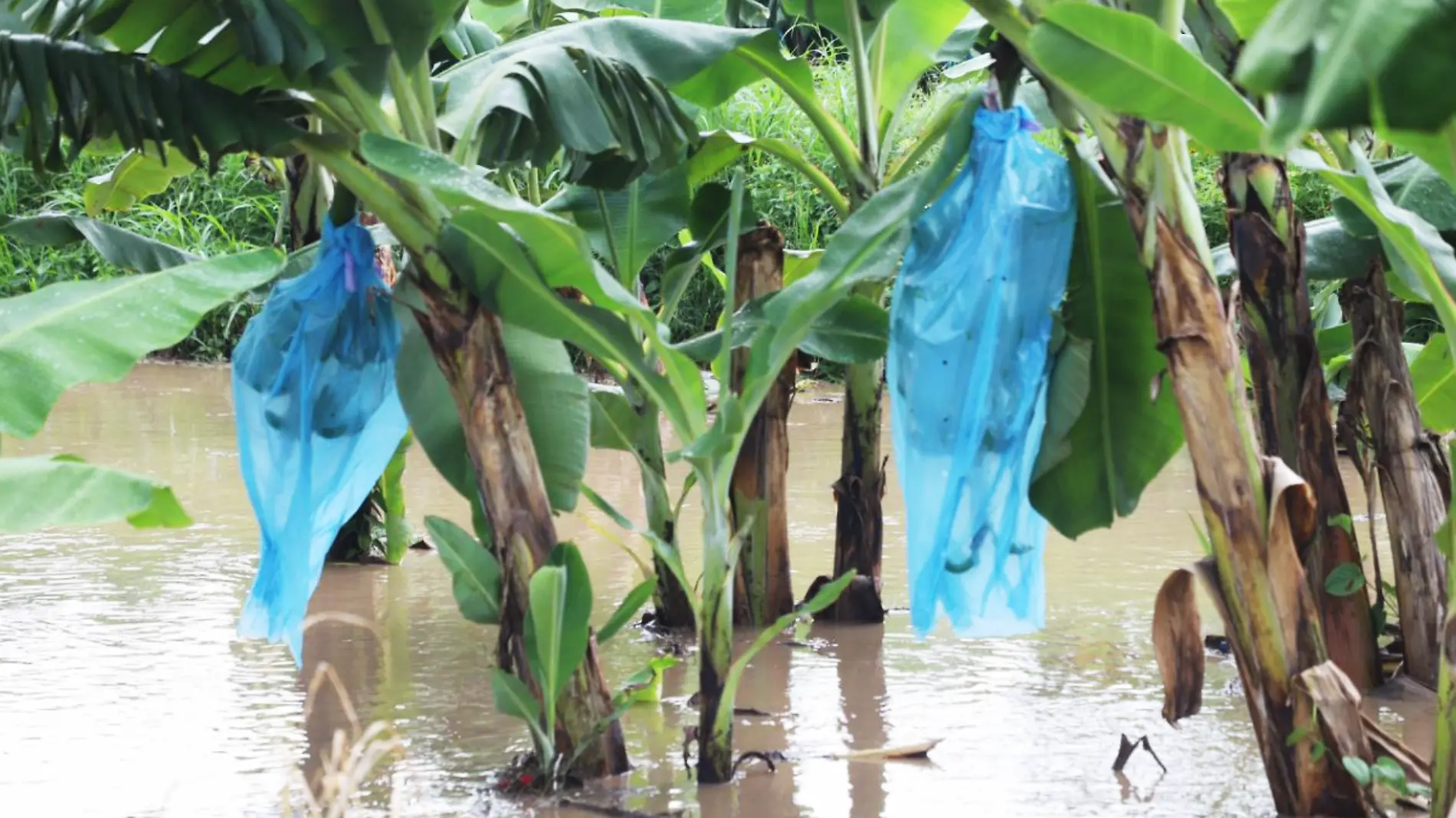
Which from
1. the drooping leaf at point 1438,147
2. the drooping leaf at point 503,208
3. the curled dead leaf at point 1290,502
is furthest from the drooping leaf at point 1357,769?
the drooping leaf at point 503,208

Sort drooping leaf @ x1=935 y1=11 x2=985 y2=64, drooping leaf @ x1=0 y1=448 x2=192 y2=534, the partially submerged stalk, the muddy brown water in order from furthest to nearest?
1. drooping leaf @ x1=935 y1=11 x2=985 y2=64
2. the muddy brown water
3. the partially submerged stalk
4. drooping leaf @ x1=0 y1=448 x2=192 y2=534

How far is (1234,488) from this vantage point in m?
3.02

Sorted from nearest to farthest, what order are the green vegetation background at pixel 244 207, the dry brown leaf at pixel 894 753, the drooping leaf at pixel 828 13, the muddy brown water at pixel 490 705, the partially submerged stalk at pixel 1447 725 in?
the partially submerged stalk at pixel 1447 725, the muddy brown water at pixel 490 705, the dry brown leaf at pixel 894 753, the drooping leaf at pixel 828 13, the green vegetation background at pixel 244 207

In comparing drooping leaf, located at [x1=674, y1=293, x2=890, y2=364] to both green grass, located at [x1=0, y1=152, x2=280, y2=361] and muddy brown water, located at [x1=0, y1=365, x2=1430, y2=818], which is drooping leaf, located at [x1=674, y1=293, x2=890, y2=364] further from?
green grass, located at [x1=0, y1=152, x2=280, y2=361]

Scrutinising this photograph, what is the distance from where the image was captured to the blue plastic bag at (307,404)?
12.5ft

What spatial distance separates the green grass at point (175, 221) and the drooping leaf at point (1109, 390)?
9.61 metres

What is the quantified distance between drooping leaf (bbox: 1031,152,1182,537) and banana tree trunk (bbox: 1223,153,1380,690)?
9.6 inches

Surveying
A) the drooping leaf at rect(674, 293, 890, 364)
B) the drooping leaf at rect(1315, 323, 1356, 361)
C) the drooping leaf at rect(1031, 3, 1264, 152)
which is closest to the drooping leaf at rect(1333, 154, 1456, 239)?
the drooping leaf at rect(1315, 323, 1356, 361)

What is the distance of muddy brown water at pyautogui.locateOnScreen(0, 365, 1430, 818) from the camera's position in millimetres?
3436

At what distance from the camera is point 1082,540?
6312mm

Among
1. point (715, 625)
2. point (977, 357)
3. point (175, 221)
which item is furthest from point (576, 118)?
point (175, 221)

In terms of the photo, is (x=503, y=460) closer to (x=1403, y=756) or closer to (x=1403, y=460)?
(x=1403, y=756)

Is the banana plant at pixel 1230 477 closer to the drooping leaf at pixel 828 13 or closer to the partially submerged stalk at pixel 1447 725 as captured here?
the partially submerged stalk at pixel 1447 725

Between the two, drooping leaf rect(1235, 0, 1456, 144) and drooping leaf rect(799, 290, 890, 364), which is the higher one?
drooping leaf rect(1235, 0, 1456, 144)
